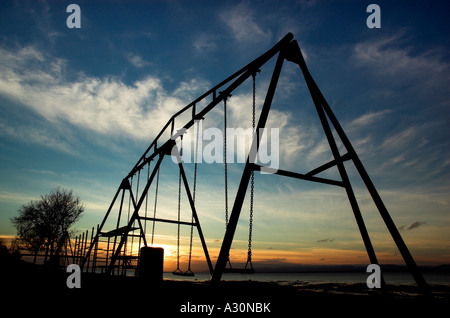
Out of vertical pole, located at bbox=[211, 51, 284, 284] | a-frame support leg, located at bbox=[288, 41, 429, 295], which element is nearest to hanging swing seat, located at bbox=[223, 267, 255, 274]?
vertical pole, located at bbox=[211, 51, 284, 284]

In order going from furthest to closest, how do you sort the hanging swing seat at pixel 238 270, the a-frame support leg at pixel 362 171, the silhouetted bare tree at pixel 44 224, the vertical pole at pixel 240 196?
the silhouetted bare tree at pixel 44 224
the a-frame support leg at pixel 362 171
the hanging swing seat at pixel 238 270
the vertical pole at pixel 240 196

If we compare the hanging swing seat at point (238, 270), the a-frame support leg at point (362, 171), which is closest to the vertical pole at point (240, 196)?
the hanging swing seat at point (238, 270)

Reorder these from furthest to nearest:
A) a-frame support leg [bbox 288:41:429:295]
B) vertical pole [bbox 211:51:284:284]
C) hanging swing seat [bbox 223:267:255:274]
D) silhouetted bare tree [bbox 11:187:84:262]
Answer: silhouetted bare tree [bbox 11:187:84:262] < a-frame support leg [bbox 288:41:429:295] < hanging swing seat [bbox 223:267:255:274] < vertical pole [bbox 211:51:284:284]

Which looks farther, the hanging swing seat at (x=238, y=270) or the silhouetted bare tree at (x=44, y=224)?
the silhouetted bare tree at (x=44, y=224)

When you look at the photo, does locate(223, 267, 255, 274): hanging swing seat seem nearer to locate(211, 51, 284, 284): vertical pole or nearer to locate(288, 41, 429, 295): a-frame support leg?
locate(211, 51, 284, 284): vertical pole

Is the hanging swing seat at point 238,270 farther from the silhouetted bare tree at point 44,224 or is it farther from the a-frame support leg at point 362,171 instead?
the silhouetted bare tree at point 44,224

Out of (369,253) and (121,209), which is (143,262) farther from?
(121,209)

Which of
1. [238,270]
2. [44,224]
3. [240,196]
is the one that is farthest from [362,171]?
[44,224]

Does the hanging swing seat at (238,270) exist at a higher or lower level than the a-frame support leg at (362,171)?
lower

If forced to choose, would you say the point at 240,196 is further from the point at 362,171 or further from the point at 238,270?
the point at 362,171

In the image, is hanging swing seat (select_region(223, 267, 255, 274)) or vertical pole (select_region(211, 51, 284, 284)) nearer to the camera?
vertical pole (select_region(211, 51, 284, 284))
